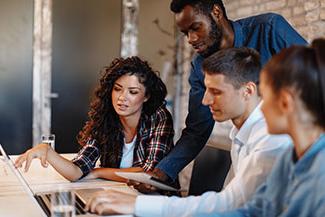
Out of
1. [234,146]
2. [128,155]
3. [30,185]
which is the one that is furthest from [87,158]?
[234,146]

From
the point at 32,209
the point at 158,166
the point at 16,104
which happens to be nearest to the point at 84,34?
the point at 16,104

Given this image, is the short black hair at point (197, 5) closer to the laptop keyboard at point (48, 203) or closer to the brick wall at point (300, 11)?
the laptop keyboard at point (48, 203)

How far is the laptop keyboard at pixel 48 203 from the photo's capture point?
4.26 ft

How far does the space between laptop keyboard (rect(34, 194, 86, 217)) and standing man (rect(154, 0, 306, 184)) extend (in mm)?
403

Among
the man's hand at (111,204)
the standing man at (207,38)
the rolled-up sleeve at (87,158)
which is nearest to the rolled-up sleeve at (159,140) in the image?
the standing man at (207,38)

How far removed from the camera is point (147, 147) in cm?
198

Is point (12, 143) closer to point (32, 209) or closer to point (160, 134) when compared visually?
point (160, 134)

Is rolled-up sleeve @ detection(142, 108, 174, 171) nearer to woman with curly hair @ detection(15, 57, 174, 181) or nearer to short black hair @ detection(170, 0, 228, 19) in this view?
woman with curly hair @ detection(15, 57, 174, 181)

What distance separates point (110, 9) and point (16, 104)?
1214 millimetres

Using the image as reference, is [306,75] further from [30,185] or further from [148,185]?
[30,185]

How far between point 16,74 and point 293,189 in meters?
3.33

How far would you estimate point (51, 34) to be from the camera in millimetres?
3934

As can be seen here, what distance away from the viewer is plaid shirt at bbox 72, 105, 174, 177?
1908 millimetres

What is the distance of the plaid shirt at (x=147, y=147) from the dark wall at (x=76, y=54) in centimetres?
208
